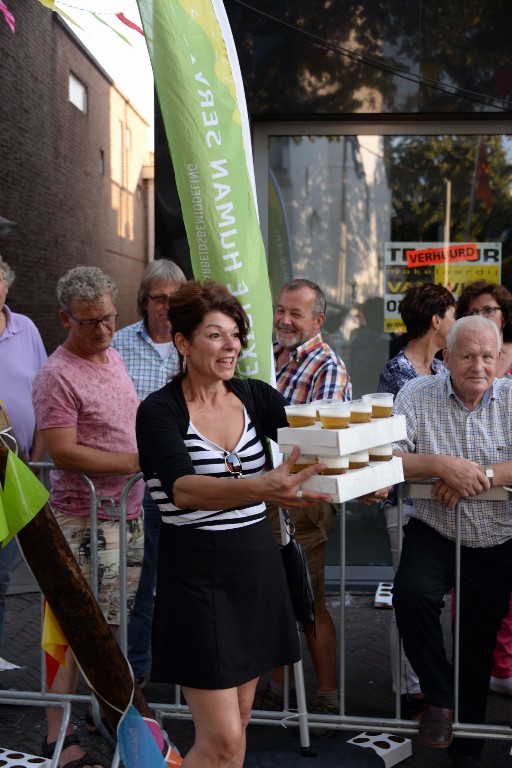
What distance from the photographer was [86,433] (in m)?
4.11

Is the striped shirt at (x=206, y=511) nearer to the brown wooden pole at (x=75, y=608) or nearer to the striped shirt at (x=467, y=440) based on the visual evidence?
the brown wooden pole at (x=75, y=608)

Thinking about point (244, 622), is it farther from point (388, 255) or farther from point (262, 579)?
point (388, 255)

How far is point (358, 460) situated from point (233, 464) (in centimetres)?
41

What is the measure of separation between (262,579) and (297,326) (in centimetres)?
175

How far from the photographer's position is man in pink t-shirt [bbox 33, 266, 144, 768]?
158 inches

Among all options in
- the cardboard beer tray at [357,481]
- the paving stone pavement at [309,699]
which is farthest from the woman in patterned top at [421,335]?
the cardboard beer tray at [357,481]

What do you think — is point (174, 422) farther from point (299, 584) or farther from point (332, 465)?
point (299, 584)

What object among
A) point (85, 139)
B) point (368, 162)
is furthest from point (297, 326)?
point (85, 139)

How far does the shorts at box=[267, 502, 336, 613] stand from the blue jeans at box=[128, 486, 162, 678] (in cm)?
93

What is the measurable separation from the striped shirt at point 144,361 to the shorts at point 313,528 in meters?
1.11

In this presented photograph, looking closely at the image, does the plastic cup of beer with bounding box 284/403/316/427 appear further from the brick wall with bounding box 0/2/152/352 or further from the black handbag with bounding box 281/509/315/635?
the brick wall with bounding box 0/2/152/352

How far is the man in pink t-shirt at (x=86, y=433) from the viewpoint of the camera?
401 cm

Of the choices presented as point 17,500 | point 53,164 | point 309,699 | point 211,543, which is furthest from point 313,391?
point 53,164

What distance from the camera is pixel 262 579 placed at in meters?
3.09
